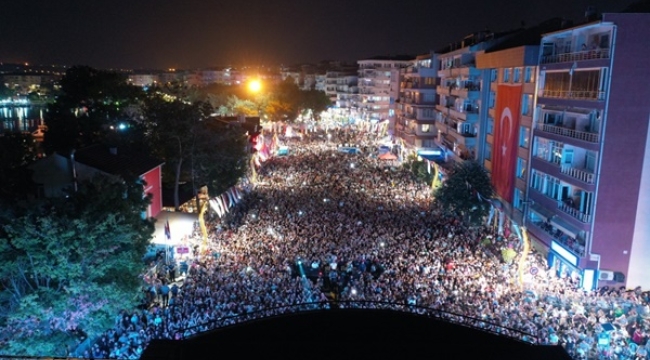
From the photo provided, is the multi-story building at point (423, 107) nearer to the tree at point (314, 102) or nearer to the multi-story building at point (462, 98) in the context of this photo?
the multi-story building at point (462, 98)

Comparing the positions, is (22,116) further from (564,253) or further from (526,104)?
(564,253)

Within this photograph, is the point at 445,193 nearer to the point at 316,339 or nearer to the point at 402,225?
the point at 402,225

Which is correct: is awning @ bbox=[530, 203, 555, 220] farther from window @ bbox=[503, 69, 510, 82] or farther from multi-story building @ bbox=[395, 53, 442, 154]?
multi-story building @ bbox=[395, 53, 442, 154]

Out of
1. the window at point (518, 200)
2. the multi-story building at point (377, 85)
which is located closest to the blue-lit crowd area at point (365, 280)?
the window at point (518, 200)

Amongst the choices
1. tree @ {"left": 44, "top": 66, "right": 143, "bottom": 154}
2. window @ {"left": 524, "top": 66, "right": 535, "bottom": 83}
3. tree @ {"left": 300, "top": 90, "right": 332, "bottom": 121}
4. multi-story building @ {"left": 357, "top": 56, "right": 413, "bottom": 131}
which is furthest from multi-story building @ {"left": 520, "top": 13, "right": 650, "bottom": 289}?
multi-story building @ {"left": 357, "top": 56, "right": 413, "bottom": 131}

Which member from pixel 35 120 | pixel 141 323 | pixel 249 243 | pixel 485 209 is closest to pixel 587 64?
pixel 485 209

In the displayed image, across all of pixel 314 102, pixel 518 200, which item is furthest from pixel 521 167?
pixel 314 102
